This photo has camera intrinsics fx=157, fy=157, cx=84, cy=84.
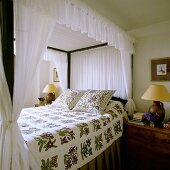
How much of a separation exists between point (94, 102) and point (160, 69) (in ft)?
4.18

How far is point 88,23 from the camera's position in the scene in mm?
→ 1920

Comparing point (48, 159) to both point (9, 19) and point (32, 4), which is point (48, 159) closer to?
point (9, 19)

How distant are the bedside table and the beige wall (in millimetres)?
660

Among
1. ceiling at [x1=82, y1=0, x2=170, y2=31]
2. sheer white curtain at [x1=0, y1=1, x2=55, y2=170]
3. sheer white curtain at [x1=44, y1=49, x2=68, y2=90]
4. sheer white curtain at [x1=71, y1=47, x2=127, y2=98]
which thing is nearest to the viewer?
sheer white curtain at [x1=0, y1=1, x2=55, y2=170]

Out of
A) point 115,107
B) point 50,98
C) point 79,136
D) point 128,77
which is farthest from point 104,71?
point 79,136

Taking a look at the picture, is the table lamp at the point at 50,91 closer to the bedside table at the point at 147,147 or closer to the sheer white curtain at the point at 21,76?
the bedside table at the point at 147,147

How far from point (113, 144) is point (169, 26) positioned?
6.70ft

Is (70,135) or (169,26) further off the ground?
(169,26)

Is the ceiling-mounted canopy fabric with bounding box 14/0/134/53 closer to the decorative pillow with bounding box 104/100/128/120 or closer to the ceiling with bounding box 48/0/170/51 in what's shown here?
the ceiling with bounding box 48/0/170/51

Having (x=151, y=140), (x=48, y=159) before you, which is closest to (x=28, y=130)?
(x=48, y=159)

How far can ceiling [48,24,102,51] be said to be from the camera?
2570mm

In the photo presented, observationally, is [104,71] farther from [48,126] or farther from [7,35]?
[7,35]

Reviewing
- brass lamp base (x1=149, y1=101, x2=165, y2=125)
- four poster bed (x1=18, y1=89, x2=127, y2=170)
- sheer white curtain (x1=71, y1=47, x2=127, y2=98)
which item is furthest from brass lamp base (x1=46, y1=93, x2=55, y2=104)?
brass lamp base (x1=149, y1=101, x2=165, y2=125)

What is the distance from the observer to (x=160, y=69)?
2.67 meters
